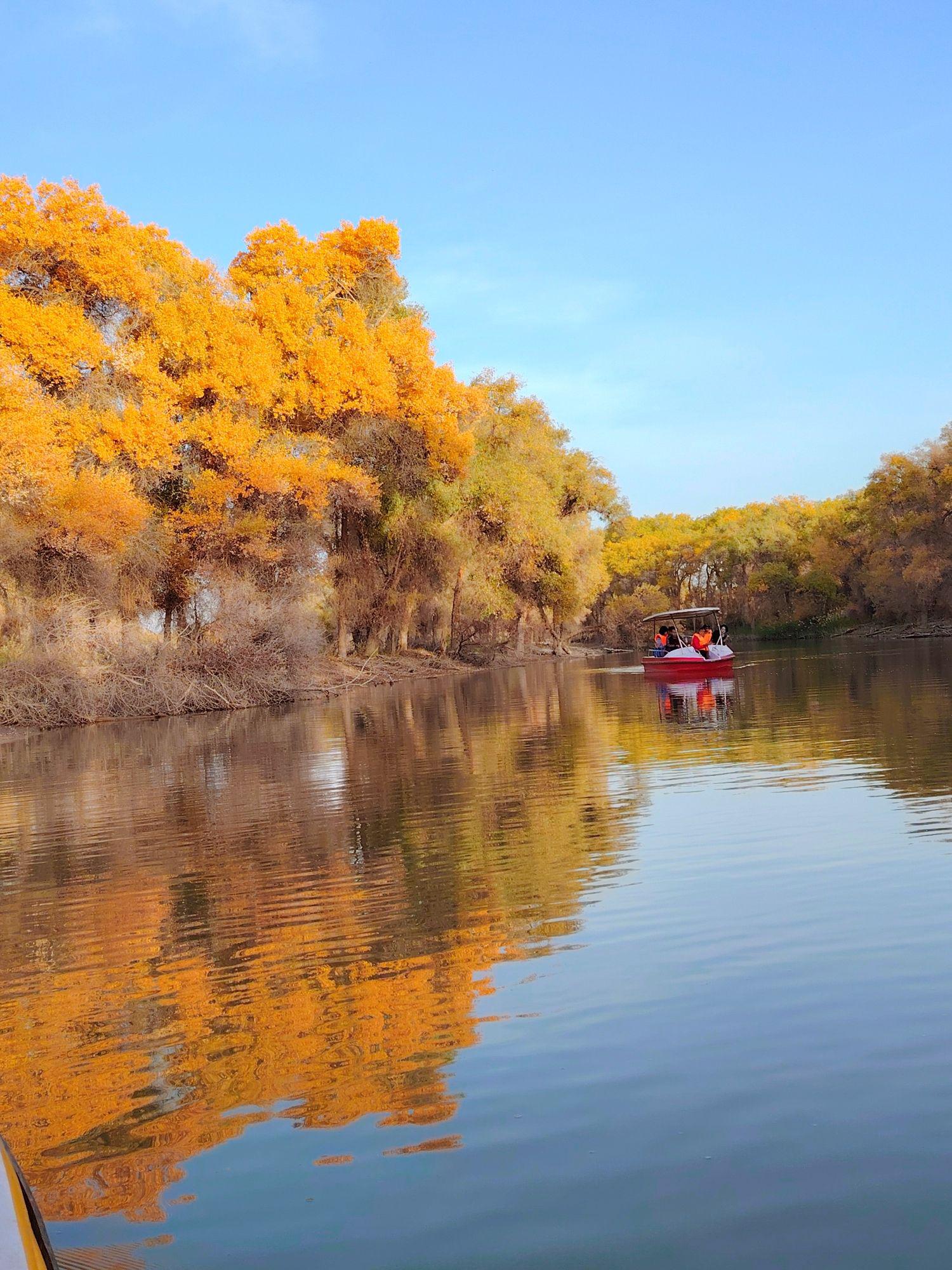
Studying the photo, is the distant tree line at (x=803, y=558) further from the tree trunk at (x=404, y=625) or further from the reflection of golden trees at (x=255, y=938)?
the reflection of golden trees at (x=255, y=938)

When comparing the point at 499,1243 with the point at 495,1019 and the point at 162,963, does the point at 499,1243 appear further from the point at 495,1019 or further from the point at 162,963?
the point at 162,963

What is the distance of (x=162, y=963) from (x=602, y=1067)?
3.34m

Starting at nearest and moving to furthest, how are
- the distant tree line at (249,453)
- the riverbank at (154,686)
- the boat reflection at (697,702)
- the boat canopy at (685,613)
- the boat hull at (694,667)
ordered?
1. the boat reflection at (697,702)
2. the riverbank at (154,686)
3. the distant tree line at (249,453)
4. the boat hull at (694,667)
5. the boat canopy at (685,613)

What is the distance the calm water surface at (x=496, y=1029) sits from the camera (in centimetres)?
396

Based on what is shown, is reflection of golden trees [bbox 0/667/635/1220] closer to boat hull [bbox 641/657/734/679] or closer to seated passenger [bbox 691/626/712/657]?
boat hull [bbox 641/657/734/679]

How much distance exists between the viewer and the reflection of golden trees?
5012mm

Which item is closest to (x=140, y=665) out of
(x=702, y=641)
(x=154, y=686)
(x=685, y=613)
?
(x=154, y=686)

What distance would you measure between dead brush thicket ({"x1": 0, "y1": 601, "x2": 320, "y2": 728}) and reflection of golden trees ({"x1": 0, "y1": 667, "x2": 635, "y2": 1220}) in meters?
12.7

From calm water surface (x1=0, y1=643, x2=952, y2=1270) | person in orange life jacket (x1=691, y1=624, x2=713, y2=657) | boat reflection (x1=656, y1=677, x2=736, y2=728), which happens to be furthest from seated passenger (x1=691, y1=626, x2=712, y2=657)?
calm water surface (x1=0, y1=643, x2=952, y2=1270)

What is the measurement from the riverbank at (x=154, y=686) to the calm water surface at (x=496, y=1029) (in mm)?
17413

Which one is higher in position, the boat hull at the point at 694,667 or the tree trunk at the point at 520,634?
the tree trunk at the point at 520,634

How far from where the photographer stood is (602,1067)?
17.1ft

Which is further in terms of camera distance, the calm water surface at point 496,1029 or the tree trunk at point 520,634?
the tree trunk at point 520,634

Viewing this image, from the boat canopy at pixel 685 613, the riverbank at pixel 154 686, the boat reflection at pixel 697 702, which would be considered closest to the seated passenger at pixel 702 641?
the boat canopy at pixel 685 613
